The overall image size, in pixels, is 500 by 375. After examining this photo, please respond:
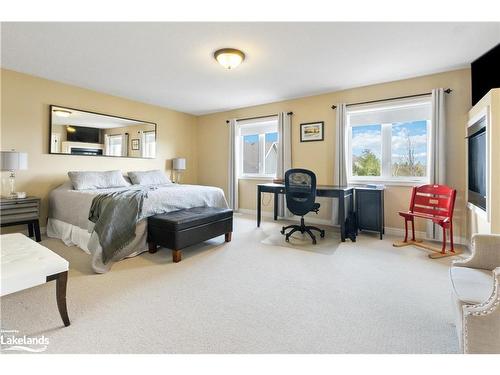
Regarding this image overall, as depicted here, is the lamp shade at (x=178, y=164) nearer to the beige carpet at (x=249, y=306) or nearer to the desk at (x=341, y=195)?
the desk at (x=341, y=195)

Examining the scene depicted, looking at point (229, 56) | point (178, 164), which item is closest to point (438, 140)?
point (229, 56)

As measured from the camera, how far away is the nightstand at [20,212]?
318cm

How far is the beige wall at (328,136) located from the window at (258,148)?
0.23 m

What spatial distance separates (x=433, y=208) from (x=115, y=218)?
4.04 meters

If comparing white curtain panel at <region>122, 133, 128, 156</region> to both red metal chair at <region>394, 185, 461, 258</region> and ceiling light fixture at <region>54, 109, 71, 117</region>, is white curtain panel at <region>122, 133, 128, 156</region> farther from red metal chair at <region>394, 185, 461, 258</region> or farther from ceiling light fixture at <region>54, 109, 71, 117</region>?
red metal chair at <region>394, 185, 461, 258</region>

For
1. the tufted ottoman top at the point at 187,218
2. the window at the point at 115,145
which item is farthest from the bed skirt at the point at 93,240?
the window at the point at 115,145

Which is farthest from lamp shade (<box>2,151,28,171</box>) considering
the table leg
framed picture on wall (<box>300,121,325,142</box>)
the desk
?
framed picture on wall (<box>300,121,325,142</box>)

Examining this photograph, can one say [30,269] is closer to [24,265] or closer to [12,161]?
[24,265]

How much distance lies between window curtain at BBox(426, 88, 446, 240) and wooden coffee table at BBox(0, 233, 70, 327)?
14.3 ft

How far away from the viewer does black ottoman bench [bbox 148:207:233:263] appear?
2.77m

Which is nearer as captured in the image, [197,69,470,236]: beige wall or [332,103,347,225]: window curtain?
[197,69,470,236]: beige wall

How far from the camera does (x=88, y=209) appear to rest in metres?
3.17
